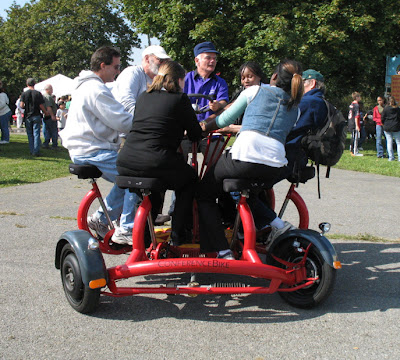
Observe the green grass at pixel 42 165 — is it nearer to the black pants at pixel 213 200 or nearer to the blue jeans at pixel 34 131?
the blue jeans at pixel 34 131

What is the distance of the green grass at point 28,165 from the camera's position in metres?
10.5

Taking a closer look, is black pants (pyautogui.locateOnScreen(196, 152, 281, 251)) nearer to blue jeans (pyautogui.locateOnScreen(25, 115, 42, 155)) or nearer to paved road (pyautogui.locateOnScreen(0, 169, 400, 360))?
paved road (pyautogui.locateOnScreen(0, 169, 400, 360))

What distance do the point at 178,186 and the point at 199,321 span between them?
1.02 meters

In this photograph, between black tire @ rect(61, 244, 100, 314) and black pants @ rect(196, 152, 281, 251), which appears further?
black pants @ rect(196, 152, 281, 251)

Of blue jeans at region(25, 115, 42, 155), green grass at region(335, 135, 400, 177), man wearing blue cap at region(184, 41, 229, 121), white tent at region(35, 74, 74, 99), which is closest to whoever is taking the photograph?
man wearing blue cap at region(184, 41, 229, 121)

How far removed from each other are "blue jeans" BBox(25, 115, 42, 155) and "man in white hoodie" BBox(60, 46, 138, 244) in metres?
9.88

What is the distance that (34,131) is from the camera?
1406 cm

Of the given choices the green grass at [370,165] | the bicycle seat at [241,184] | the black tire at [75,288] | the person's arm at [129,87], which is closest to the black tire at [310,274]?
the bicycle seat at [241,184]

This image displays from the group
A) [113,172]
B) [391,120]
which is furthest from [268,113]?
[391,120]

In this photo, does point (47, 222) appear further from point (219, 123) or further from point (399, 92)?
point (399, 92)

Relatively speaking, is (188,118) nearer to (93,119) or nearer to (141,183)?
(141,183)

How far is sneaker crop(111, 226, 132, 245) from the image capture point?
14.6 feet

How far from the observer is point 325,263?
3832 millimetres

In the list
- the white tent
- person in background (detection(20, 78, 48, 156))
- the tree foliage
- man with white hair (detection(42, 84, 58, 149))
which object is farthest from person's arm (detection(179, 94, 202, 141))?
the white tent
